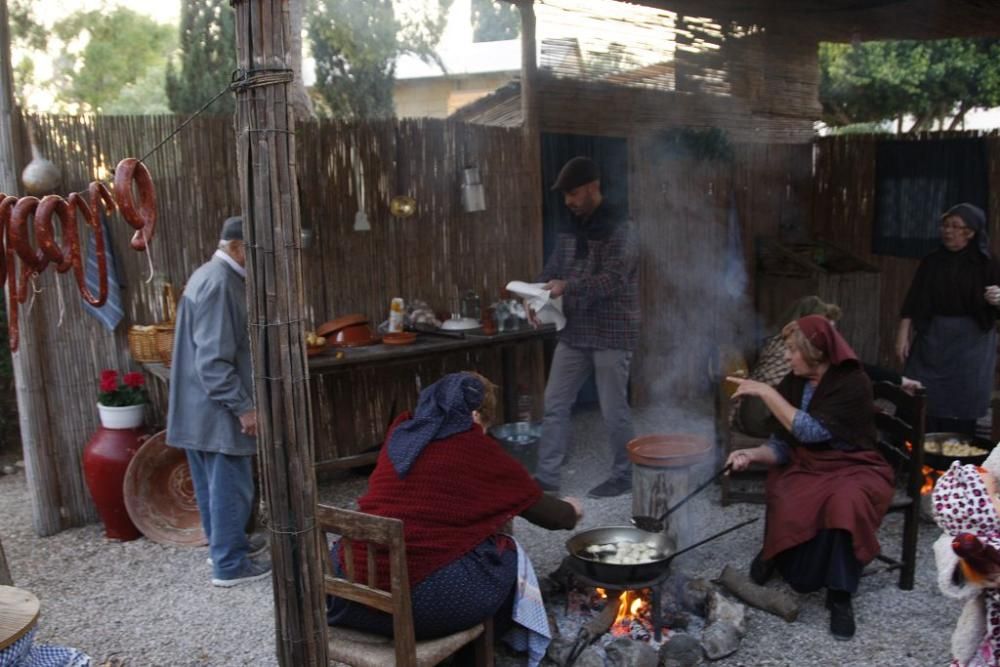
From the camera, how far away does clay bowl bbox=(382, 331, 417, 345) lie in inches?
240

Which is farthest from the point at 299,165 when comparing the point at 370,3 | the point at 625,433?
the point at 370,3

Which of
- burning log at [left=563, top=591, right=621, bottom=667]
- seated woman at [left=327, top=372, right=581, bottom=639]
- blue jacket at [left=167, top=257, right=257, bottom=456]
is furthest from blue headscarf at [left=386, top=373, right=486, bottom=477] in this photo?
blue jacket at [left=167, top=257, right=257, bottom=456]

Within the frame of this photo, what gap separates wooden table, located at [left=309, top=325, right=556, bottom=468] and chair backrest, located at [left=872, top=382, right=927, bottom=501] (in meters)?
2.64

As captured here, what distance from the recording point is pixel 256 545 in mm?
5312

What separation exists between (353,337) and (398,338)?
0.33 metres

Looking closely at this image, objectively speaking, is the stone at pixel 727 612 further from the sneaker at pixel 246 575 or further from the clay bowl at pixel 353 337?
the clay bowl at pixel 353 337

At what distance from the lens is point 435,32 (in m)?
19.0

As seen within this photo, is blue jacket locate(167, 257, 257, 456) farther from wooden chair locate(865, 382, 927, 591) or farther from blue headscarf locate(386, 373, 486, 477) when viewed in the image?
wooden chair locate(865, 382, 927, 591)

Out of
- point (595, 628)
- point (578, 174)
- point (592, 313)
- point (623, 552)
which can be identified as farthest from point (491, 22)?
point (595, 628)

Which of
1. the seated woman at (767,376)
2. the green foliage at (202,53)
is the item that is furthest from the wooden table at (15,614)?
the green foliage at (202,53)

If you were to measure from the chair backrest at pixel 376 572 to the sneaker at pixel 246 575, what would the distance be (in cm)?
188

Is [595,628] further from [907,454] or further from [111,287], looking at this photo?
[111,287]

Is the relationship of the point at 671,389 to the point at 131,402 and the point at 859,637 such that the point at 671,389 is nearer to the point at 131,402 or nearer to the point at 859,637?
the point at 859,637

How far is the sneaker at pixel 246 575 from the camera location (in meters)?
4.84
